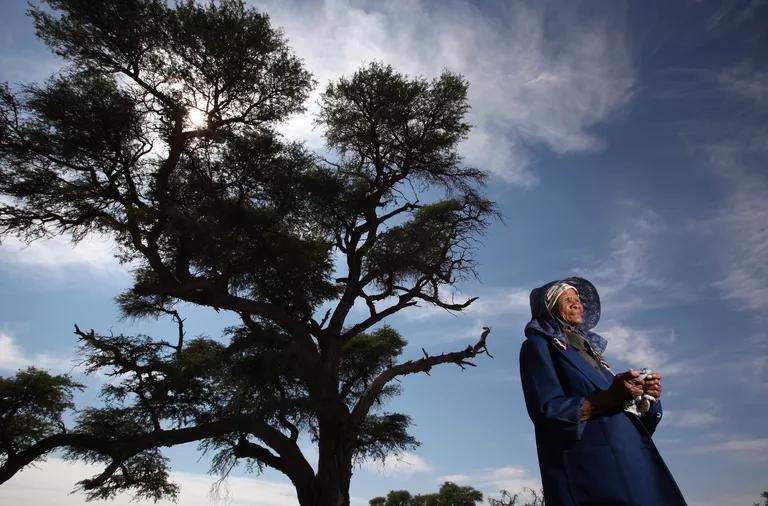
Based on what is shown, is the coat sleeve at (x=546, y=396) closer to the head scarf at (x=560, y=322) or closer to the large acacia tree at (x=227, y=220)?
the head scarf at (x=560, y=322)

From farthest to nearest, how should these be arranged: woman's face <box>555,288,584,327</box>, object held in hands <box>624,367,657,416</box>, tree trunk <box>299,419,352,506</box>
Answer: tree trunk <box>299,419,352,506</box>
woman's face <box>555,288,584,327</box>
object held in hands <box>624,367,657,416</box>

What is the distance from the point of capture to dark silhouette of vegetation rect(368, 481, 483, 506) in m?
42.3

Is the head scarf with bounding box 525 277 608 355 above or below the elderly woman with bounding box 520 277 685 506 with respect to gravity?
above

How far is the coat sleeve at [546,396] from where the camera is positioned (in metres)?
2.33

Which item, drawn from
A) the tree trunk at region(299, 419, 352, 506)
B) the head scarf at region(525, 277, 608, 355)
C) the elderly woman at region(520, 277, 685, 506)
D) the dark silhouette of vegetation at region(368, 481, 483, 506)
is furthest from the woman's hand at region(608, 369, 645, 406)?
the dark silhouette of vegetation at region(368, 481, 483, 506)

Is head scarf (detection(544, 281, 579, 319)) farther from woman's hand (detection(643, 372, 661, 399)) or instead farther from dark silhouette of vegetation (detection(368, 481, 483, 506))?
dark silhouette of vegetation (detection(368, 481, 483, 506))

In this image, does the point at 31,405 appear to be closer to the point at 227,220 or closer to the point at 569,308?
the point at 227,220

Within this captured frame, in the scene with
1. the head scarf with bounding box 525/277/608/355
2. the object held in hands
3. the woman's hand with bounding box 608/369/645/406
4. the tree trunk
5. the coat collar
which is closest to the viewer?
the woman's hand with bounding box 608/369/645/406

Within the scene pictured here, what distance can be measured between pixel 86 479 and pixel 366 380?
27.2ft

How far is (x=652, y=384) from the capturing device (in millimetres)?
Answer: 2375

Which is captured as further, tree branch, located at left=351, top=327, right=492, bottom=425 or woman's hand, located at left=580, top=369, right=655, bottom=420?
tree branch, located at left=351, top=327, right=492, bottom=425

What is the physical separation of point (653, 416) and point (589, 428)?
405mm

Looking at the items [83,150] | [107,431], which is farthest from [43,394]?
[83,150]

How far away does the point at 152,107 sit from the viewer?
14.3m
